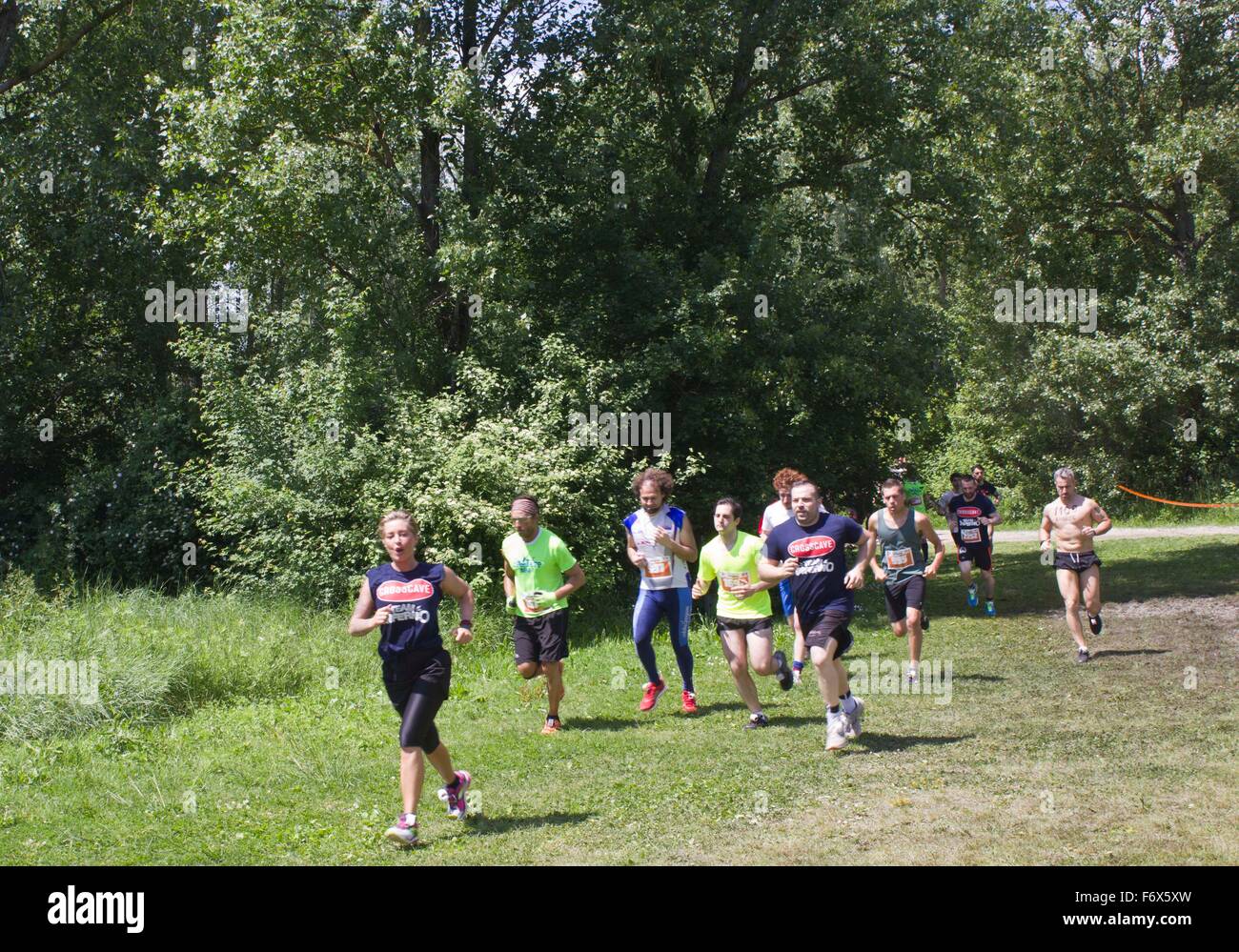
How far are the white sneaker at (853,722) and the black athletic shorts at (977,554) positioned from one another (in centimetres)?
859

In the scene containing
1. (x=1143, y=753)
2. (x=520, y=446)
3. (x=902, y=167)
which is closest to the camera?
(x=1143, y=753)

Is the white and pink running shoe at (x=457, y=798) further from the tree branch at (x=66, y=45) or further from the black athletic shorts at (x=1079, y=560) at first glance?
the tree branch at (x=66, y=45)

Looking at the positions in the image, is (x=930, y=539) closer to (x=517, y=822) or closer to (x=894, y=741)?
(x=894, y=741)

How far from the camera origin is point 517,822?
752cm

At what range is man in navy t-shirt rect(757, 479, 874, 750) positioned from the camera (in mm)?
8883

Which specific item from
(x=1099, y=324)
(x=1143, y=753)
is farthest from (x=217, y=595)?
(x=1099, y=324)

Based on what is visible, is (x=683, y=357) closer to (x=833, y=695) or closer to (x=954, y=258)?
(x=954, y=258)

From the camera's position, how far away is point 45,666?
11.9m

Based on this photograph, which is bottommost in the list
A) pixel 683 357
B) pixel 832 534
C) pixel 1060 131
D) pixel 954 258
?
pixel 832 534

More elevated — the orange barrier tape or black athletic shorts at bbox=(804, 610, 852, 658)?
black athletic shorts at bbox=(804, 610, 852, 658)

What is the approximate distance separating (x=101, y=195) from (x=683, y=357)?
496 inches

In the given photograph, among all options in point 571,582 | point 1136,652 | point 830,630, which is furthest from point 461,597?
point 1136,652

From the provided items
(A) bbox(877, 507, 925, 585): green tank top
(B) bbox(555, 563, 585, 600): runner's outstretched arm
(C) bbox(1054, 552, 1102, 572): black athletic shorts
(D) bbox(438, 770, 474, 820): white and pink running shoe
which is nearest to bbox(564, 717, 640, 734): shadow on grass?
(B) bbox(555, 563, 585, 600): runner's outstretched arm

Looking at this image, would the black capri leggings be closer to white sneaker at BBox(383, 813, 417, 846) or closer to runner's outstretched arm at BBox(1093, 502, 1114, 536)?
white sneaker at BBox(383, 813, 417, 846)
